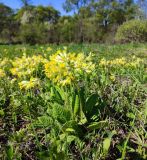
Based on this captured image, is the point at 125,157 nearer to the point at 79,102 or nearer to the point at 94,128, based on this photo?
the point at 94,128

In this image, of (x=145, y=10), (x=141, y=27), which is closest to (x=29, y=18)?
(x=145, y=10)

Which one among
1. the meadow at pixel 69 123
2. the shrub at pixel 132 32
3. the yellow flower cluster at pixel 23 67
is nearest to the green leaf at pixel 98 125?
the meadow at pixel 69 123

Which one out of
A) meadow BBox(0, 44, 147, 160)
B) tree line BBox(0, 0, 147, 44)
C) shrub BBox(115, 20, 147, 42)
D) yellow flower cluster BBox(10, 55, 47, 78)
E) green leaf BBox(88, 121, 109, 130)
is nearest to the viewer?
meadow BBox(0, 44, 147, 160)

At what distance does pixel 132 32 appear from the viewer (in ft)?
96.3

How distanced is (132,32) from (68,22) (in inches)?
563

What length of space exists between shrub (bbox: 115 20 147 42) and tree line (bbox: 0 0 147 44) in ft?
17.6

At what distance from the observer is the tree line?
36.0 metres

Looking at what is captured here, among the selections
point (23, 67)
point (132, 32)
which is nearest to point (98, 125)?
point (23, 67)

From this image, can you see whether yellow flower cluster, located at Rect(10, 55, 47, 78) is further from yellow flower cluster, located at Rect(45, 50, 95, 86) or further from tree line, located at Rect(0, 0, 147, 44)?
tree line, located at Rect(0, 0, 147, 44)

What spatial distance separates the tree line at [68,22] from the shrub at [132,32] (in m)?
5.37

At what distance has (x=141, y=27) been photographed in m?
29.7

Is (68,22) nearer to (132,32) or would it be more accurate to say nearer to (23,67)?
(132,32)

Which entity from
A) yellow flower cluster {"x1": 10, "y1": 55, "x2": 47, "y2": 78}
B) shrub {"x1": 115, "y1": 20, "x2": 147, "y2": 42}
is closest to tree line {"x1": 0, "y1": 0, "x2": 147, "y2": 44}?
shrub {"x1": 115, "y1": 20, "x2": 147, "y2": 42}

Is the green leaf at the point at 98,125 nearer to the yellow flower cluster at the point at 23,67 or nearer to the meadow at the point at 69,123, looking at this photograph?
the meadow at the point at 69,123
